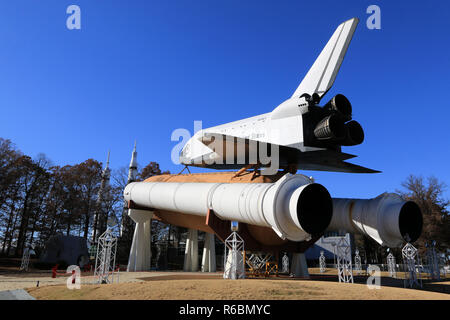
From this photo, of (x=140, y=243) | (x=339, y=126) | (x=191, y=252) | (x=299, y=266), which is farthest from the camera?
(x=191, y=252)

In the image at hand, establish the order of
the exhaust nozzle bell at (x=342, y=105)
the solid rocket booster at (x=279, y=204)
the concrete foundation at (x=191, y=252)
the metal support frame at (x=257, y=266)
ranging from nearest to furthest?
the solid rocket booster at (x=279, y=204), the exhaust nozzle bell at (x=342, y=105), the metal support frame at (x=257, y=266), the concrete foundation at (x=191, y=252)

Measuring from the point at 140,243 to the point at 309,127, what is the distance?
17.4 meters

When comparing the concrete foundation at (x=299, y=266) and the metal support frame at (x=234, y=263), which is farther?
the concrete foundation at (x=299, y=266)

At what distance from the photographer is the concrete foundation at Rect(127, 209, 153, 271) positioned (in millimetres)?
24625

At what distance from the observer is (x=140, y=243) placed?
25.2 metres

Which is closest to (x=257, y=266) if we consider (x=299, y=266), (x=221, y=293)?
(x=299, y=266)

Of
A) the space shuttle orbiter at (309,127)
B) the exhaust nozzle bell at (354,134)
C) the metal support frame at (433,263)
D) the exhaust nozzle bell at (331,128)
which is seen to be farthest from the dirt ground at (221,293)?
the metal support frame at (433,263)

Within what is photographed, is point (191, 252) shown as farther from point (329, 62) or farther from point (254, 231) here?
point (329, 62)

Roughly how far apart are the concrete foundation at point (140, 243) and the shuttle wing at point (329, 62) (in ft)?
52.2

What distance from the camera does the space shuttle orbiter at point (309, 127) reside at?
1366 cm

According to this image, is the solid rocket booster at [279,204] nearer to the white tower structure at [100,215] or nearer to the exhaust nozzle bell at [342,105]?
the exhaust nozzle bell at [342,105]

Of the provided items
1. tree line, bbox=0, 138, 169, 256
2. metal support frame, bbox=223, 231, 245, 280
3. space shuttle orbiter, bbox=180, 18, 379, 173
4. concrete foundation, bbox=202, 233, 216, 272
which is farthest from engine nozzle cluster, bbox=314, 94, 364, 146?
tree line, bbox=0, 138, 169, 256

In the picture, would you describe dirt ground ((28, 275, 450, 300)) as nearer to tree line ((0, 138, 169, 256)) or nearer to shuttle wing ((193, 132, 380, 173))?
shuttle wing ((193, 132, 380, 173))
